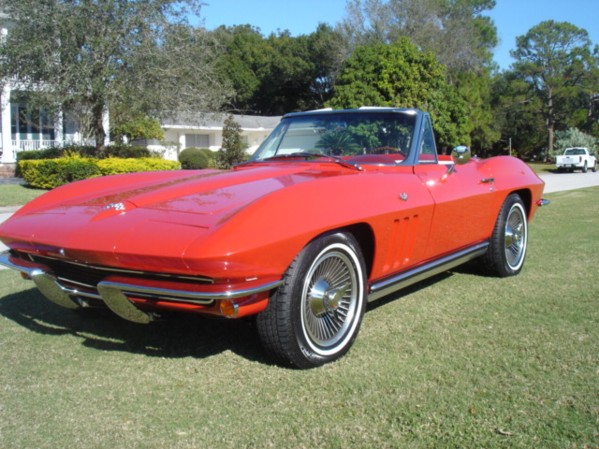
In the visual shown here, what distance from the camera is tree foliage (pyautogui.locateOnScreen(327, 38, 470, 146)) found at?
27750mm

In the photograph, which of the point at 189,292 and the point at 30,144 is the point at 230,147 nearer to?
the point at 30,144

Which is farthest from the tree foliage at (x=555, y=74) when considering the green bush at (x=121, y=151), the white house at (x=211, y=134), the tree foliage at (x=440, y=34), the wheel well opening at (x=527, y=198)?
the wheel well opening at (x=527, y=198)

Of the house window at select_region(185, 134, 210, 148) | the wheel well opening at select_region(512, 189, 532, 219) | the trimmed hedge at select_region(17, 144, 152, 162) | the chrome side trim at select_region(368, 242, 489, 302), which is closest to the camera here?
the chrome side trim at select_region(368, 242, 489, 302)

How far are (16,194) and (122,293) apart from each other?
13704 millimetres

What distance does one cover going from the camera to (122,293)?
2.80 metres

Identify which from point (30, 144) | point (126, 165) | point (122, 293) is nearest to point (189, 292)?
point (122, 293)

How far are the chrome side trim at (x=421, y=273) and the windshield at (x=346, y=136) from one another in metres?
0.77

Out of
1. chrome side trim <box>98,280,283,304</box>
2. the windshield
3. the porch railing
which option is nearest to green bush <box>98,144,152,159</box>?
the porch railing

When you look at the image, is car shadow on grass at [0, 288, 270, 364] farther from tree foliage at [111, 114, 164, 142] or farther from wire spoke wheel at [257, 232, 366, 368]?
tree foliage at [111, 114, 164, 142]

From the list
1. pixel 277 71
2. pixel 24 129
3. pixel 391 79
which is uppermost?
pixel 277 71

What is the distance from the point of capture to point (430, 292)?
4.61m

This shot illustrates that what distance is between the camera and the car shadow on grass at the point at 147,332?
3408 mm

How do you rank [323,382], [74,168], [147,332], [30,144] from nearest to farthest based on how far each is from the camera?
[323,382]
[147,332]
[74,168]
[30,144]

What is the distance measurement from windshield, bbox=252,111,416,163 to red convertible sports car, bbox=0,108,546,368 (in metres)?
0.01
